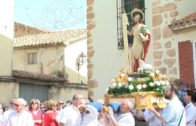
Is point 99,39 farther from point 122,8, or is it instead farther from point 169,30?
point 169,30

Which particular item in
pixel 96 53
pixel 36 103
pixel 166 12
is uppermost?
pixel 166 12

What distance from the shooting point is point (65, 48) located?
27.0 meters

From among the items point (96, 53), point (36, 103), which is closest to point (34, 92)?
point (96, 53)

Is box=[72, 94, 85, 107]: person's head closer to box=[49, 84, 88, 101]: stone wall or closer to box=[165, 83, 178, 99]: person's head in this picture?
box=[165, 83, 178, 99]: person's head

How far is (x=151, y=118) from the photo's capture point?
7988 millimetres

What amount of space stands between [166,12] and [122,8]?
1.94 meters

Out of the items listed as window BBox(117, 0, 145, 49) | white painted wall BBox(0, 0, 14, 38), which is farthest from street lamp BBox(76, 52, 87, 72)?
window BBox(117, 0, 145, 49)

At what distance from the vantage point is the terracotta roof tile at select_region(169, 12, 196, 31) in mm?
12788

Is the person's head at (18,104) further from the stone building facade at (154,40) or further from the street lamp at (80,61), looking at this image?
the street lamp at (80,61)

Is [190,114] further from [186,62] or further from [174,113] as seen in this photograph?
[186,62]

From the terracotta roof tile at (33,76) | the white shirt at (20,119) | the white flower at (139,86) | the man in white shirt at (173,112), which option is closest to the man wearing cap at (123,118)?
the man in white shirt at (173,112)

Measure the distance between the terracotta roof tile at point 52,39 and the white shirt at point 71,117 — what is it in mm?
18694

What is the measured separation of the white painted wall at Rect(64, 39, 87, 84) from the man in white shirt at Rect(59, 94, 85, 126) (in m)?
18.6

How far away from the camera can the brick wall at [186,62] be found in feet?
41.9
